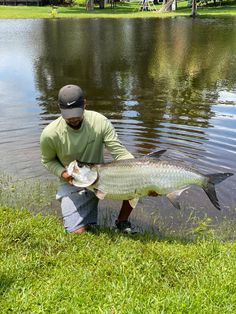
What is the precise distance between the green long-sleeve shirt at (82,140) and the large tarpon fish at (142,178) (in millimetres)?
398

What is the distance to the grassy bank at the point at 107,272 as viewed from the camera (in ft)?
13.8

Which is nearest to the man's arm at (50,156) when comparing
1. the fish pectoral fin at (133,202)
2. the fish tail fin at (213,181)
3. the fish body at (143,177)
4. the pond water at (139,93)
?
the fish body at (143,177)

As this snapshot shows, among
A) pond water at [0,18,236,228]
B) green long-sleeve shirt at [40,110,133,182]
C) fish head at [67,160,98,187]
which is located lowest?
pond water at [0,18,236,228]

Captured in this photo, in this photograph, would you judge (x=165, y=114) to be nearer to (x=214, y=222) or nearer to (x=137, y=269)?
(x=214, y=222)

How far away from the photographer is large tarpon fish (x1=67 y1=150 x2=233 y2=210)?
18.5 ft

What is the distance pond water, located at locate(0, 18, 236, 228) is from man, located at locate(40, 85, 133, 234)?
74.0 inches

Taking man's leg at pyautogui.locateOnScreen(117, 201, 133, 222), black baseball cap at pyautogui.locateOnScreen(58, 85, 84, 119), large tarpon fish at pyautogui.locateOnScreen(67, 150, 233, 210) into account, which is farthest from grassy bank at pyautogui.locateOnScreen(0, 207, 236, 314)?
black baseball cap at pyautogui.locateOnScreen(58, 85, 84, 119)

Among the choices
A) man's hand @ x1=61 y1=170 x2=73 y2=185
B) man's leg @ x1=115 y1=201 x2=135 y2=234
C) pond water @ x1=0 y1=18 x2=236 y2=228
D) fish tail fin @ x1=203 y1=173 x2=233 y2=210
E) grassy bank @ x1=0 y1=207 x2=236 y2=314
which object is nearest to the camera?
grassy bank @ x1=0 y1=207 x2=236 y2=314

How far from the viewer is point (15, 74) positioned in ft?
68.9

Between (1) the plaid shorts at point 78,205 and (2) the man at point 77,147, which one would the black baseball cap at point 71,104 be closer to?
(2) the man at point 77,147

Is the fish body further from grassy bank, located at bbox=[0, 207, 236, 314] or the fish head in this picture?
grassy bank, located at bbox=[0, 207, 236, 314]

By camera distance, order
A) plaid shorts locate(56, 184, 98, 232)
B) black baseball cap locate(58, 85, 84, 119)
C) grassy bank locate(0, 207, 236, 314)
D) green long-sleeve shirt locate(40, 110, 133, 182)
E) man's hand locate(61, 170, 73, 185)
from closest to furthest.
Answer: grassy bank locate(0, 207, 236, 314) < black baseball cap locate(58, 85, 84, 119) < man's hand locate(61, 170, 73, 185) < green long-sleeve shirt locate(40, 110, 133, 182) < plaid shorts locate(56, 184, 98, 232)

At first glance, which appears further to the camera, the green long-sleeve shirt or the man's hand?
the green long-sleeve shirt

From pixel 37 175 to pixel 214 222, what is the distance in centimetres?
361
